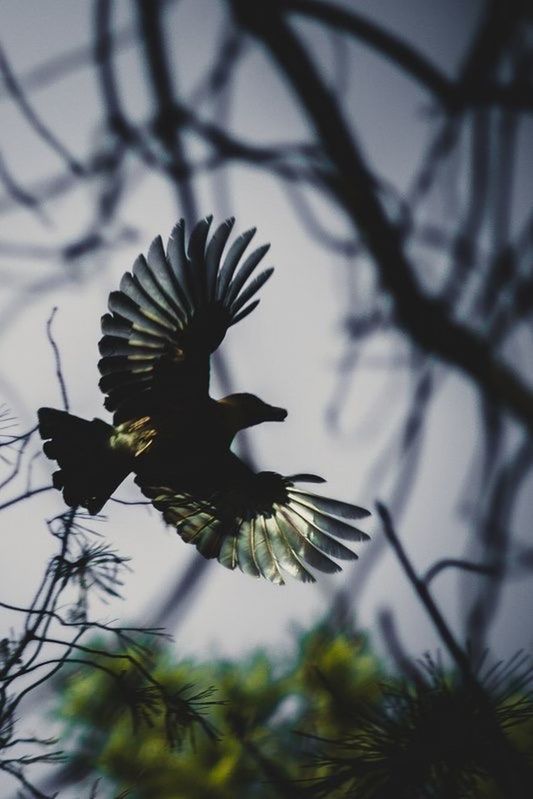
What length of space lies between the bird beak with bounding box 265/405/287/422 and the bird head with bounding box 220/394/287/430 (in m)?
0.01

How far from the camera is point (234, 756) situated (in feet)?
7.12

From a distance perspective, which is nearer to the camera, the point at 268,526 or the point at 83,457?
the point at 83,457

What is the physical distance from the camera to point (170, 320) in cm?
175

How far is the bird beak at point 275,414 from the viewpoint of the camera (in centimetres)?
167

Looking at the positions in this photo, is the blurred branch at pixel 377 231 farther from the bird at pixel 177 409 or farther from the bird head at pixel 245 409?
the bird head at pixel 245 409

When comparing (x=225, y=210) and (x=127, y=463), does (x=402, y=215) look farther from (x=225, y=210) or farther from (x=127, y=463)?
(x=127, y=463)

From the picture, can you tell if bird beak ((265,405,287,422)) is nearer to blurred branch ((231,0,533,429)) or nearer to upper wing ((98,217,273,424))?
upper wing ((98,217,273,424))

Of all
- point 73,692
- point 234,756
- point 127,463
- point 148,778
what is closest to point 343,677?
point 234,756

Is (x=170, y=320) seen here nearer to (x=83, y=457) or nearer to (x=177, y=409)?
(x=177, y=409)

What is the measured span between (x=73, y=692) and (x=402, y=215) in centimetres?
202

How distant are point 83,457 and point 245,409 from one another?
0.45m

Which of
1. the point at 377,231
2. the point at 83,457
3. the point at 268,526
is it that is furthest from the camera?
the point at 268,526

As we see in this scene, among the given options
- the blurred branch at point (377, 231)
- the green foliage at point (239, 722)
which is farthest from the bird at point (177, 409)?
the green foliage at point (239, 722)

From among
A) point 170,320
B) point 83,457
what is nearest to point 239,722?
point 83,457
